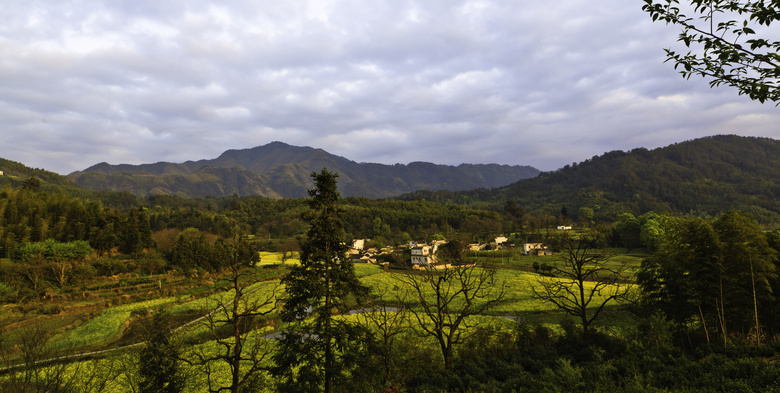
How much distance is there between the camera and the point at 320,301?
18422mm

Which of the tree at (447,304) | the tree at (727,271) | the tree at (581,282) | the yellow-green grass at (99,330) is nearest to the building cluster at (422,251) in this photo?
the tree at (447,304)

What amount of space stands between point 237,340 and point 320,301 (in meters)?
4.65

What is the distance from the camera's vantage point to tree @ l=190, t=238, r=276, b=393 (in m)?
14.8

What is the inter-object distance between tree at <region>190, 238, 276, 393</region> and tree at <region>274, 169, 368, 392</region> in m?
1.28

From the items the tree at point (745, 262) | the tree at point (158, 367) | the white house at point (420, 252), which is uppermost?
the tree at point (745, 262)

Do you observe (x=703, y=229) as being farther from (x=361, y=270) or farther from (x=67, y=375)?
(x=361, y=270)

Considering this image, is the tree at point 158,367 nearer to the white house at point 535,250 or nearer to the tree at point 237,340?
the tree at point 237,340

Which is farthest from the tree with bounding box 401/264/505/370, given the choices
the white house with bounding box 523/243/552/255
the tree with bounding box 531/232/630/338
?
the white house with bounding box 523/243/552/255

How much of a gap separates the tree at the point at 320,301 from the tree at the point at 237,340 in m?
1.28

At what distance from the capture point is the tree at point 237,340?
48.6 ft

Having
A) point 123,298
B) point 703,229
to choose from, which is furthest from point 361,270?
point 703,229

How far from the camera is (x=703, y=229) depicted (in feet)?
70.0

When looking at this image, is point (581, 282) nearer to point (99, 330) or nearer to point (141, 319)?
point (141, 319)

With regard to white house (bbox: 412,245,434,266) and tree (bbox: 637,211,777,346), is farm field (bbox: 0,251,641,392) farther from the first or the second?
white house (bbox: 412,245,434,266)
